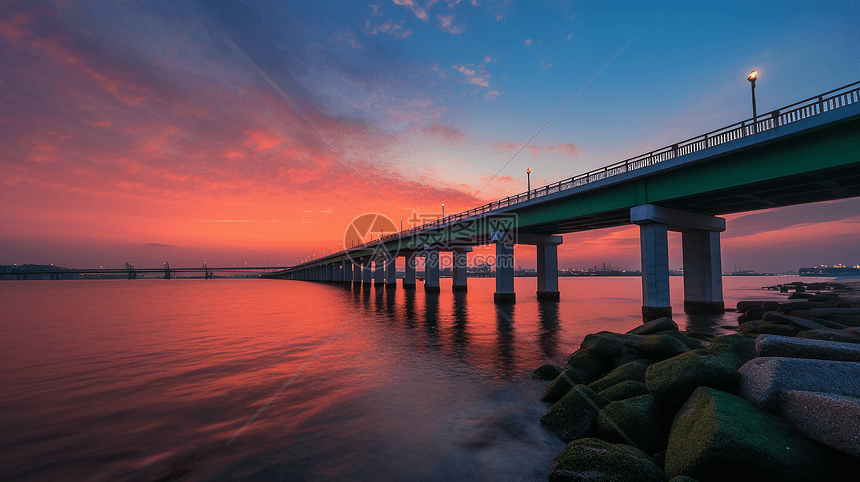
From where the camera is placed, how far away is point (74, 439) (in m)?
8.98

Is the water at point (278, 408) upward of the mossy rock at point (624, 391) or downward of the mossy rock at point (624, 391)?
downward

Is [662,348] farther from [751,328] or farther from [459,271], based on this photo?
[459,271]

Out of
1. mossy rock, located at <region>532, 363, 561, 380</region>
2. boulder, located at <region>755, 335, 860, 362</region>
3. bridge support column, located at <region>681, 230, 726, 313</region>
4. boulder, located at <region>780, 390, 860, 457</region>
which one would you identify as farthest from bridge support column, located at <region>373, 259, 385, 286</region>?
boulder, located at <region>780, 390, 860, 457</region>

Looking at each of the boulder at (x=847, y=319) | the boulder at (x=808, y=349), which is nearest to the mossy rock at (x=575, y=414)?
the boulder at (x=808, y=349)

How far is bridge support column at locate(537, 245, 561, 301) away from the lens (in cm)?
5262

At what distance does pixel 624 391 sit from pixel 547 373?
184 inches

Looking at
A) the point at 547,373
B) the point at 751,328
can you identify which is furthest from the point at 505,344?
the point at 751,328

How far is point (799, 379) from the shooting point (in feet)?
21.6

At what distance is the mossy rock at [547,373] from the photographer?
13.6 metres

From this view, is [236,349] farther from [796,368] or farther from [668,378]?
[796,368]

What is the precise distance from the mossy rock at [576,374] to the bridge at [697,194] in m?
18.8

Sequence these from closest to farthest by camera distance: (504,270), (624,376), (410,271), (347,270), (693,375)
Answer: (693,375) < (624,376) < (504,270) < (410,271) < (347,270)

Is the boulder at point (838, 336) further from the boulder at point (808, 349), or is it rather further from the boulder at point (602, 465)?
the boulder at point (602, 465)

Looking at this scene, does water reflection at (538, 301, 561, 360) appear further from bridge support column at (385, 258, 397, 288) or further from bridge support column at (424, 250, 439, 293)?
bridge support column at (385, 258, 397, 288)
